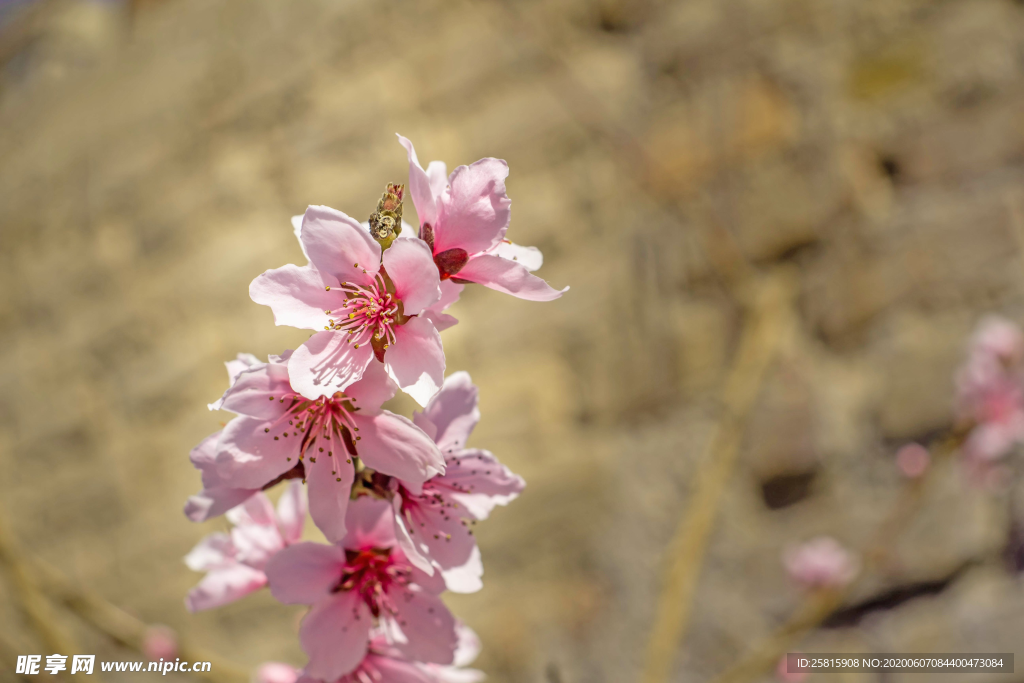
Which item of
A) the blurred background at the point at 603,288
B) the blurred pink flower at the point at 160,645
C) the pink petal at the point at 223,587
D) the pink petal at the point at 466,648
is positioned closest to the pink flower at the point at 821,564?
the blurred background at the point at 603,288

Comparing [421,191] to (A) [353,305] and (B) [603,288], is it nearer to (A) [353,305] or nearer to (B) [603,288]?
(A) [353,305]

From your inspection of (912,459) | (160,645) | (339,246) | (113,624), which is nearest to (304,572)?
(339,246)

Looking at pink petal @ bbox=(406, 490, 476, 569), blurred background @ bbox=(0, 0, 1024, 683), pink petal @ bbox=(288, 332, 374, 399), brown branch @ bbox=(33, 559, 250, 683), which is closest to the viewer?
pink petal @ bbox=(288, 332, 374, 399)

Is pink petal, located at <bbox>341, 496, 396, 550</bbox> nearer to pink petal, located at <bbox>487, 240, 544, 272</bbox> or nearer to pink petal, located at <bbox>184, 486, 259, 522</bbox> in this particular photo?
pink petal, located at <bbox>184, 486, 259, 522</bbox>

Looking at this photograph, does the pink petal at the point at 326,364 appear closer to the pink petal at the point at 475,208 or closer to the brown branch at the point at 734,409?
the pink petal at the point at 475,208

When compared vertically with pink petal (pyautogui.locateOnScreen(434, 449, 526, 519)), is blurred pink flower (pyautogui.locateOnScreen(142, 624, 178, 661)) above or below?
below

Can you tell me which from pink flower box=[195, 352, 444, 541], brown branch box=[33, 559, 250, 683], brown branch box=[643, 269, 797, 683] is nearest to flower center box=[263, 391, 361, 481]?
pink flower box=[195, 352, 444, 541]
